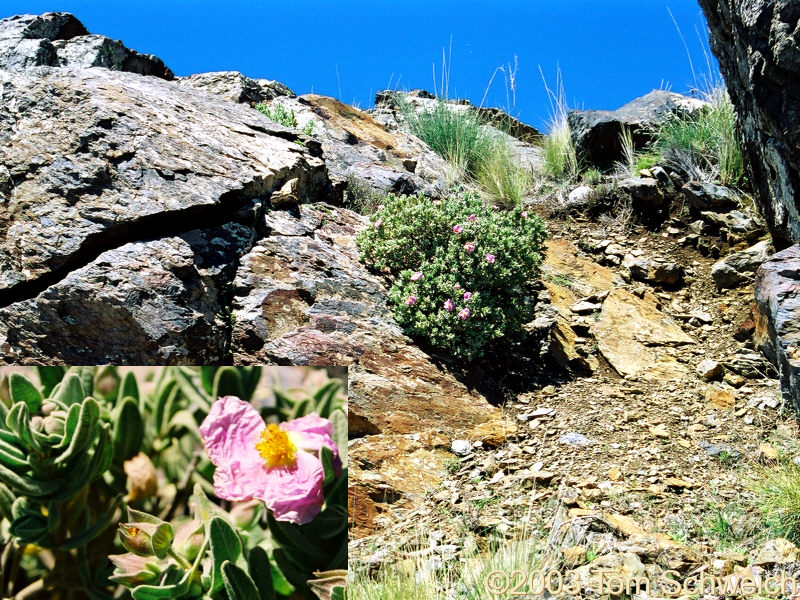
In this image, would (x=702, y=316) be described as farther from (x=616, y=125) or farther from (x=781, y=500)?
(x=616, y=125)

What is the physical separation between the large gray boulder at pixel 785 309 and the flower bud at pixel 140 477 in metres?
4.25

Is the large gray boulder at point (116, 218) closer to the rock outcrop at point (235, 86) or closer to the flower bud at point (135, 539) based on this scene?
the rock outcrop at point (235, 86)

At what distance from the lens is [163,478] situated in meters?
1.49

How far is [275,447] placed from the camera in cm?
156

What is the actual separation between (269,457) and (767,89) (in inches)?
197

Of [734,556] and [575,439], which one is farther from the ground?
[575,439]

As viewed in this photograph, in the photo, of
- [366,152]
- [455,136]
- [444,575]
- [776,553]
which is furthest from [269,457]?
[455,136]

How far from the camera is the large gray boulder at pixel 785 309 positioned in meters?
4.68

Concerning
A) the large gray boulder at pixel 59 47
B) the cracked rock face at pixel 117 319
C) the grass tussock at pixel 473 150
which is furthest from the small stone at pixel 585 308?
the large gray boulder at pixel 59 47

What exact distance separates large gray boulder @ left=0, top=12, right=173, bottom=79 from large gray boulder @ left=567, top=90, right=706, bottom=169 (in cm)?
557

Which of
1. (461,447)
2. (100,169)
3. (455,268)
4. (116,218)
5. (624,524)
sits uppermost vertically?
(100,169)

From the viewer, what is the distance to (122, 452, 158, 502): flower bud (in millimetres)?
1476

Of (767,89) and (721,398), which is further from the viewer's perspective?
(721,398)

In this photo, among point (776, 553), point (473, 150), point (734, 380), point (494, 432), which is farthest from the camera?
point (473, 150)
